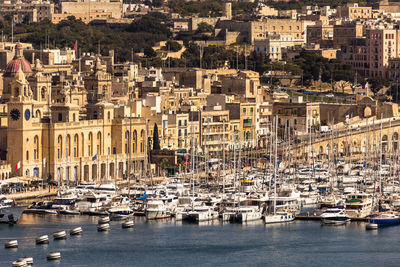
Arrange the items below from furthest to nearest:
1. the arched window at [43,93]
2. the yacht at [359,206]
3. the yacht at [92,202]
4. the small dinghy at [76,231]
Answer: the arched window at [43,93] < the yacht at [92,202] < the yacht at [359,206] < the small dinghy at [76,231]

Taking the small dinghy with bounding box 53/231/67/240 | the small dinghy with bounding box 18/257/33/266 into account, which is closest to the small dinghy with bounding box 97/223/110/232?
the small dinghy with bounding box 53/231/67/240

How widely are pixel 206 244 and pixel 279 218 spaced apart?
17.9 feet

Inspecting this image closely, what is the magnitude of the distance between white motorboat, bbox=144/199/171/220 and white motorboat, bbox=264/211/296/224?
13.4 ft

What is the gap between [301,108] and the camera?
94.5m

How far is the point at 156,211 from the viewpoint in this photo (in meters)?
65.4

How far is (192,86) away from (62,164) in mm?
25072

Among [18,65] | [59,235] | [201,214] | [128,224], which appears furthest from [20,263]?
[18,65]

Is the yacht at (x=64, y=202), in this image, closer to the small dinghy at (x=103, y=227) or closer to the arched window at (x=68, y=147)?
the small dinghy at (x=103, y=227)

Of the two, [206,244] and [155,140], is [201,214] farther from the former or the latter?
[155,140]

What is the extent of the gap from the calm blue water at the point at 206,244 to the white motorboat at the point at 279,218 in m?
0.32

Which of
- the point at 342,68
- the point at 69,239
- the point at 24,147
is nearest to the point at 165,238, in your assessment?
the point at 69,239

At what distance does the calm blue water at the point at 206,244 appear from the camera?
188 ft

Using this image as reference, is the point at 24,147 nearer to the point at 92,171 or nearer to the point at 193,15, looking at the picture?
the point at 92,171

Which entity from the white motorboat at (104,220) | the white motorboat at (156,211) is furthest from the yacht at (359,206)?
the white motorboat at (104,220)
